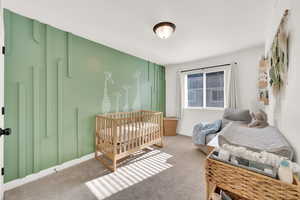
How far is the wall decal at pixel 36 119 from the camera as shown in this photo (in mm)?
1857

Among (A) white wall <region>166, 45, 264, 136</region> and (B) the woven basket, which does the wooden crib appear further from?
(B) the woven basket

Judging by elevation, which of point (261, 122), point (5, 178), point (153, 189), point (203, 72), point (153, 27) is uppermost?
point (153, 27)

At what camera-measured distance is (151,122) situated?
306cm

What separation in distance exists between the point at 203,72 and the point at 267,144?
9.87 ft

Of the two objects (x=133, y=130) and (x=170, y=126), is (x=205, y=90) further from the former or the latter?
(x=133, y=130)

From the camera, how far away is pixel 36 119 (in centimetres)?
187

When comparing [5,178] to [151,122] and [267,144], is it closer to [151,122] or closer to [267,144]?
[151,122]

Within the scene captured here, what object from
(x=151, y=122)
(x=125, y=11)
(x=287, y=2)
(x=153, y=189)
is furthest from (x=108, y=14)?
(x=153, y=189)

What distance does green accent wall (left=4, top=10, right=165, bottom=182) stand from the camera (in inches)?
67.1

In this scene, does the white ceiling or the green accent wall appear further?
Answer: the green accent wall

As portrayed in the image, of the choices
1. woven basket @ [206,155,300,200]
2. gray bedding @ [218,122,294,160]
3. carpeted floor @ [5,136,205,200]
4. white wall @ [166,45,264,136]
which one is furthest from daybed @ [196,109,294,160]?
white wall @ [166,45,264,136]

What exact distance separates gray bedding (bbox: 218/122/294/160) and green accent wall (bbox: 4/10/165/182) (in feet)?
7.67

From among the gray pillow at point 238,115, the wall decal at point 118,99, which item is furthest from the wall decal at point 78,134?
the gray pillow at point 238,115

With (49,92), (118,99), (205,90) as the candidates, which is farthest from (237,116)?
(49,92)
